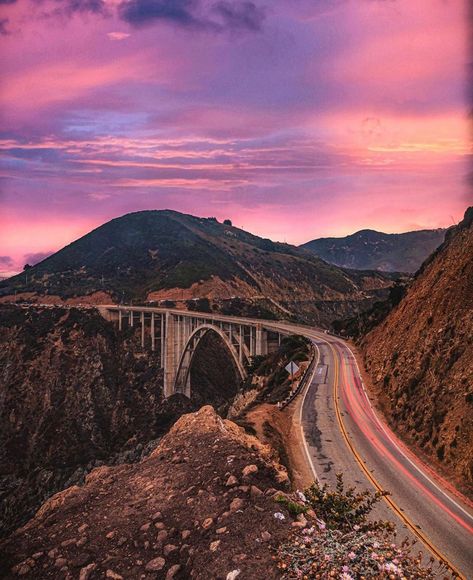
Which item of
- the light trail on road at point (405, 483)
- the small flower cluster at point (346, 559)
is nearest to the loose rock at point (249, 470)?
the small flower cluster at point (346, 559)

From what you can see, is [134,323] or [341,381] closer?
[341,381]

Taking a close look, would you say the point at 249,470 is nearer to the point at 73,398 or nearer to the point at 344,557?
the point at 344,557

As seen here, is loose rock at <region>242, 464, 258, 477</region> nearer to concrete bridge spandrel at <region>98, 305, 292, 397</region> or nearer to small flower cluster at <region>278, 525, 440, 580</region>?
small flower cluster at <region>278, 525, 440, 580</region>

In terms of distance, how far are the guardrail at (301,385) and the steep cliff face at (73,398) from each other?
4119cm

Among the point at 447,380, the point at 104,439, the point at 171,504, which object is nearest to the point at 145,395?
the point at 104,439

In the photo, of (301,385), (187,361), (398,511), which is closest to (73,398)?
(187,361)

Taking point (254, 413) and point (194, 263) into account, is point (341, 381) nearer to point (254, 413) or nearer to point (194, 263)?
point (254, 413)

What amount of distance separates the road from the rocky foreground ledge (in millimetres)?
6323

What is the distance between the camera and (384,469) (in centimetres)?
2247

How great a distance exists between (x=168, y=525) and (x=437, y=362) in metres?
25.3

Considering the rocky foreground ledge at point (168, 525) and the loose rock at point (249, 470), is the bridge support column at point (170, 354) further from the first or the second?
the loose rock at point (249, 470)

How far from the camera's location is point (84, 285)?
180625 mm

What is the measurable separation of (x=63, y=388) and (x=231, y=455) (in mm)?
88786

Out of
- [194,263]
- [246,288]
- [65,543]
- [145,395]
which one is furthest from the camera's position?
[194,263]
